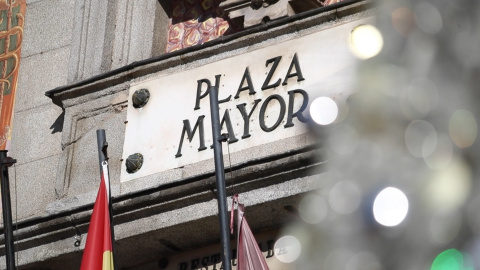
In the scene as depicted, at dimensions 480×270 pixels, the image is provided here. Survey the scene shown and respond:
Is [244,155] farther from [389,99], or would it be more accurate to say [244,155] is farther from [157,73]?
[389,99]

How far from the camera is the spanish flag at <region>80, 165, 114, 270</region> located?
5316 millimetres

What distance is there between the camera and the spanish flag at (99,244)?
5316 mm

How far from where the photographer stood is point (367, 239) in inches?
39.1

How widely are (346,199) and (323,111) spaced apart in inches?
13.0

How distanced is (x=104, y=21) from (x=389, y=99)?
20.5 ft

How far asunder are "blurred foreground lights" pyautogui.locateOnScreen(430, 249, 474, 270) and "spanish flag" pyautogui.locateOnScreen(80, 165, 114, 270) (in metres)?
4.46

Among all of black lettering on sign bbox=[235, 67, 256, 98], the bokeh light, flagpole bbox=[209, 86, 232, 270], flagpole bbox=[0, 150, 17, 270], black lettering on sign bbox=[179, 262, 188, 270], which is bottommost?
the bokeh light

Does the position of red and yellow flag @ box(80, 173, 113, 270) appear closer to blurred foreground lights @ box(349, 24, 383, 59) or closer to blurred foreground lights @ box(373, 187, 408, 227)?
blurred foreground lights @ box(349, 24, 383, 59)

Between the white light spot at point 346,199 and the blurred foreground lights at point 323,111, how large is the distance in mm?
137

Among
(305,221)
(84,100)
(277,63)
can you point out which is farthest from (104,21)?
(305,221)

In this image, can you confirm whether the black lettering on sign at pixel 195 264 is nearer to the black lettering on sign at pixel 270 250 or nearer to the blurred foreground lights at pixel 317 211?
the black lettering on sign at pixel 270 250

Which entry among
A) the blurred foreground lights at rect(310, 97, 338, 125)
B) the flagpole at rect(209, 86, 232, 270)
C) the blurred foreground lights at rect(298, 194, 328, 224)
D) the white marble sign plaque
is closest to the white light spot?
the blurred foreground lights at rect(298, 194, 328, 224)

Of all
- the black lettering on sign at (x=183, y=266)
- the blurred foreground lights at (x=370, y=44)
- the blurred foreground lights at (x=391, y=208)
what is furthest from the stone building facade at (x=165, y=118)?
the blurred foreground lights at (x=391, y=208)

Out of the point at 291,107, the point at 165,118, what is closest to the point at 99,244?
the point at 165,118
